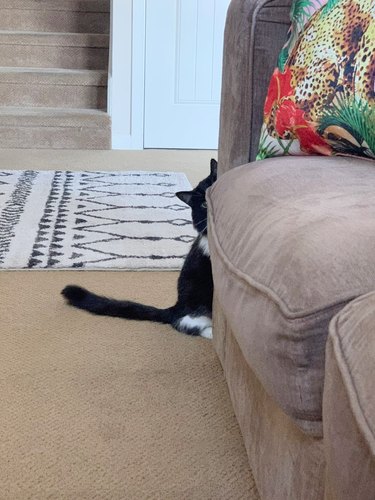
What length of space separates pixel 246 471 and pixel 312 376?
0.45 meters

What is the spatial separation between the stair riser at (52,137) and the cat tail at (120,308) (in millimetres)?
2373

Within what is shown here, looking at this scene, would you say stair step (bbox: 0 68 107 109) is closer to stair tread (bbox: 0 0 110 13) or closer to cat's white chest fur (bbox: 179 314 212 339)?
stair tread (bbox: 0 0 110 13)

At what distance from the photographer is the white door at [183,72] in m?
3.72

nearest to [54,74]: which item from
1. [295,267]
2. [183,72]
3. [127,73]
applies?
[127,73]

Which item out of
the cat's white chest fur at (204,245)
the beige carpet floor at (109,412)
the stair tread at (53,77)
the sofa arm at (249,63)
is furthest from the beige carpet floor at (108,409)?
the stair tread at (53,77)

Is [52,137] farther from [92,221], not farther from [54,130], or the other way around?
[92,221]

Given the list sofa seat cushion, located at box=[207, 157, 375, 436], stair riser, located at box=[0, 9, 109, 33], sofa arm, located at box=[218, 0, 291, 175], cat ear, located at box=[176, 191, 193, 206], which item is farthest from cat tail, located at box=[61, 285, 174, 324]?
stair riser, located at box=[0, 9, 109, 33]

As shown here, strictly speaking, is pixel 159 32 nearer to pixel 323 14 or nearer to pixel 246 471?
pixel 323 14

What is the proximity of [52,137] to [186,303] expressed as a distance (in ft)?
8.30

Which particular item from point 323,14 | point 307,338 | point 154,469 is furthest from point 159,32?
point 307,338

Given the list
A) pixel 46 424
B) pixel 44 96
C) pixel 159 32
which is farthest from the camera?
pixel 44 96

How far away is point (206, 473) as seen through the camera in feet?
3.31

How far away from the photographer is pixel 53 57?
416 cm

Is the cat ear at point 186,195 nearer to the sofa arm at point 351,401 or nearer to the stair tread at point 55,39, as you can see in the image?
the sofa arm at point 351,401
